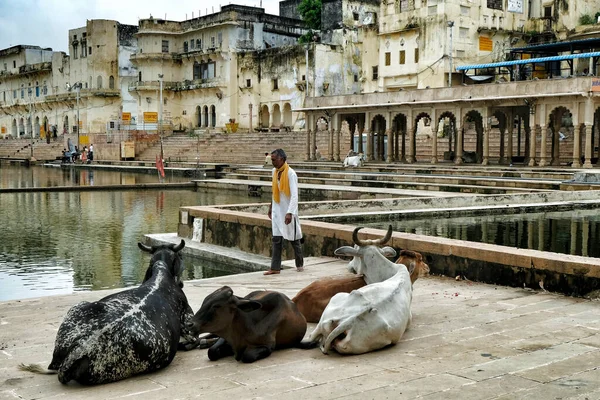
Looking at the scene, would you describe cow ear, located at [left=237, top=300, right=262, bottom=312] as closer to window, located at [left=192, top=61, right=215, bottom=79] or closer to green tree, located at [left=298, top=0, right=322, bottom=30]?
window, located at [left=192, top=61, right=215, bottom=79]

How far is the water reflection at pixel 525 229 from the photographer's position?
38.2ft

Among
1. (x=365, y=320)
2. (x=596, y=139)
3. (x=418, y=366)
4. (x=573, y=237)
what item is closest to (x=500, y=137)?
(x=596, y=139)

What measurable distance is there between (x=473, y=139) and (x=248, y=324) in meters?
35.5

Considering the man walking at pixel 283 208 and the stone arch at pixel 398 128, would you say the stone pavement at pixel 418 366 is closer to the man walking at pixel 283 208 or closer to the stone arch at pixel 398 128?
the man walking at pixel 283 208

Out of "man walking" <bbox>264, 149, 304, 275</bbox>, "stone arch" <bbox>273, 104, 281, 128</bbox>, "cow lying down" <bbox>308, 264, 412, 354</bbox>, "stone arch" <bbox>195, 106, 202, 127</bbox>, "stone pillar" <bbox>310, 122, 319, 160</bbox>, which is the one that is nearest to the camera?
"cow lying down" <bbox>308, 264, 412, 354</bbox>

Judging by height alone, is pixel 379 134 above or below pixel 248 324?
above

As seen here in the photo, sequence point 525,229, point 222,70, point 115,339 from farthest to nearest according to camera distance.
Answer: point 222,70 → point 525,229 → point 115,339

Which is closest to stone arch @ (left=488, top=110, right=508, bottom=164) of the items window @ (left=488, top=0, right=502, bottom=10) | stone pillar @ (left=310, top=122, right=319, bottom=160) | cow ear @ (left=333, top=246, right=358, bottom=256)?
window @ (left=488, top=0, right=502, bottom=10)

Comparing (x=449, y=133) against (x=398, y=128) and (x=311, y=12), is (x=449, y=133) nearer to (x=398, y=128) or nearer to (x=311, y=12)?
(x=398, y=128)

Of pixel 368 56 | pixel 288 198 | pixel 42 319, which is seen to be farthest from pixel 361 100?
pixel 42 319

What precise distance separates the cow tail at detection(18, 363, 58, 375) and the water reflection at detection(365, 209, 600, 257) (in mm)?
8162

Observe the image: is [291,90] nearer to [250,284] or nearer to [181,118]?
[181,118]

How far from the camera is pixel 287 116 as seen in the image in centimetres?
5166

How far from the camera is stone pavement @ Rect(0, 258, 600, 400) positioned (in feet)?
13.5
